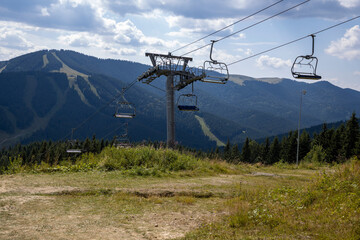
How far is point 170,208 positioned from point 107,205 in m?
1.81

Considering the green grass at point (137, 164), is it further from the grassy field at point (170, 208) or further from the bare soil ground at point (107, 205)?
the bare soil ground at point (107, 205)

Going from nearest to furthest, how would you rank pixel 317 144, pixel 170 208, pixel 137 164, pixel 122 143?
pixel 170 208 → pixel 137 164 → pixel 122 143 → pixel 317 144

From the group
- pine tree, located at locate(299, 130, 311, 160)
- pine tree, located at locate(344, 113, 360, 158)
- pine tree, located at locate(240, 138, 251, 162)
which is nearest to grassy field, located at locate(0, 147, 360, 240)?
pine tree, located at locate(344, 113, 360, 158)

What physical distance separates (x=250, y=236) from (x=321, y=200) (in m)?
3.06

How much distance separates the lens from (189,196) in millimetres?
10914

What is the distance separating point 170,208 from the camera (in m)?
9.23

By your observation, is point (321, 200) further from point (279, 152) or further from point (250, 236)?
point (279, 152)

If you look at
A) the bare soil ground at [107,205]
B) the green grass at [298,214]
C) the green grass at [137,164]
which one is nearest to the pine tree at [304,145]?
the green grass at [137,164]

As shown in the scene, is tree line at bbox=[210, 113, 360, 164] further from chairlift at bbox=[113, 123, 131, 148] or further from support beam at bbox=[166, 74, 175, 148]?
support beam at bbox=[166, 74, 175, 148]

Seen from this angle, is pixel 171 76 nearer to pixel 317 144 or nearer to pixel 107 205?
pixel 107 205

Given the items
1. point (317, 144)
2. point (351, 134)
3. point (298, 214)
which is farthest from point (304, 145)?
point (298, 214)

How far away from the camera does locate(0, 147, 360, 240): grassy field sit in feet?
22.9

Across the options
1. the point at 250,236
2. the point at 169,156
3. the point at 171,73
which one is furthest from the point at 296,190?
the point at 171,73

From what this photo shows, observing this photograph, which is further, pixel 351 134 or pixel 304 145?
pixel 304 145
